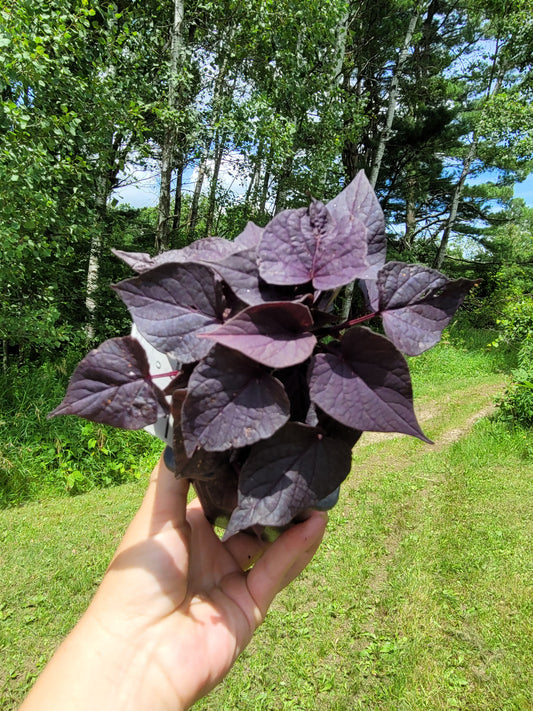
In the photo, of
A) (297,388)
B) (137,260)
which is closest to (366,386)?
(297,388)

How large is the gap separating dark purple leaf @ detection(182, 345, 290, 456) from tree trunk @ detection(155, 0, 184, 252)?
5396 mm

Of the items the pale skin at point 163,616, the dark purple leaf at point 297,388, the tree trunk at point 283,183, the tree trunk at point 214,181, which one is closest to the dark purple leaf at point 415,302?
the dark purple leaf at point 297,388

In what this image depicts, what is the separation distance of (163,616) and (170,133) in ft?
19.5

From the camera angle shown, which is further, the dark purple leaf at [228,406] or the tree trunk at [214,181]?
the tree trunk at [214,181]

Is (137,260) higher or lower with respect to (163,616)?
higher

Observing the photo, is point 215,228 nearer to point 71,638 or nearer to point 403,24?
point 403,24

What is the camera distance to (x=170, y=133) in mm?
5570

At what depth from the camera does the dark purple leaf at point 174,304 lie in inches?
24.7

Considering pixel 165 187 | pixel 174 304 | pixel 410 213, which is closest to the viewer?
pixel 174 304

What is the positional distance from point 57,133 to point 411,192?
515 inches

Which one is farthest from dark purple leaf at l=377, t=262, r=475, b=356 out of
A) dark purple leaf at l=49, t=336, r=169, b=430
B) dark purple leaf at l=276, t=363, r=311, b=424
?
dark purple leaf at l=49, t=336, r=169, b=430

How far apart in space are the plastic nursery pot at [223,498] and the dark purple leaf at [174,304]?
22 centimetres

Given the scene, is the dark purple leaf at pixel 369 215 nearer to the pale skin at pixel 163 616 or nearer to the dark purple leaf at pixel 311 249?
the dark purple leaf at pixel 311 249

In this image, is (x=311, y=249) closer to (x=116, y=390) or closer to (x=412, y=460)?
(x=116, y=390)
